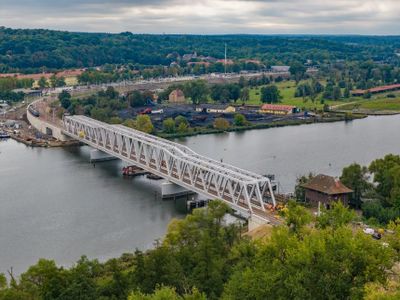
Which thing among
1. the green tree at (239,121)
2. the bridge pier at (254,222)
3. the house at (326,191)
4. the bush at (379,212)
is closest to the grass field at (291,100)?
the green tree at (239,121)

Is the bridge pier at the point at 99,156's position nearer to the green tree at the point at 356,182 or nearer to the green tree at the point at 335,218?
the green tree at the point at 356,182

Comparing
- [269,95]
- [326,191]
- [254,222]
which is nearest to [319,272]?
[254,222]

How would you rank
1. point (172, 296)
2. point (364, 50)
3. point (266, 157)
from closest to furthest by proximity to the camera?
point (172, 296)
point (266, 157)
point (364, 50)

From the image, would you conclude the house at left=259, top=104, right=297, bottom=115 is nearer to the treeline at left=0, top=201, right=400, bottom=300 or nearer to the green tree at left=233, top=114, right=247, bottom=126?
the green tree at left=233, top=114, right=247, bottom=126

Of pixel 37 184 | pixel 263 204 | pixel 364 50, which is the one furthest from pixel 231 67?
pixel 263 204

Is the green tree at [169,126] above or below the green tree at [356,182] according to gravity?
below

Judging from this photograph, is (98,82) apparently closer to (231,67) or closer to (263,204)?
(231,67)

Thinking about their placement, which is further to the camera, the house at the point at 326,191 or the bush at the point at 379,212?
Result: the house at the point at 326,191
